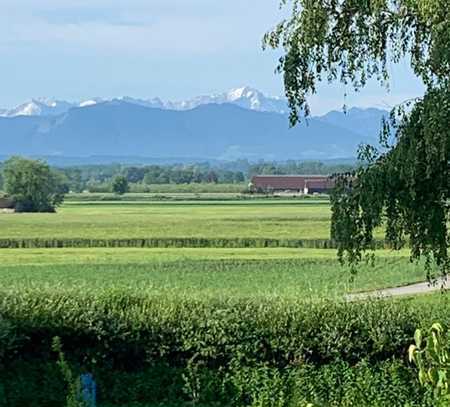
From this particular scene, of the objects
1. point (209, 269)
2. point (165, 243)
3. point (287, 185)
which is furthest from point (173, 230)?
point (287, 185)

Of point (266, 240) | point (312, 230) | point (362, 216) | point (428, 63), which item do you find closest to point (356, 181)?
point (362, 216)

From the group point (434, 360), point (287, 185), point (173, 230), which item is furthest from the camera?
point (287, 185)

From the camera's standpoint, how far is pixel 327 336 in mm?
13180

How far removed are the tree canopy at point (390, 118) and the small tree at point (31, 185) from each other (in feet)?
278

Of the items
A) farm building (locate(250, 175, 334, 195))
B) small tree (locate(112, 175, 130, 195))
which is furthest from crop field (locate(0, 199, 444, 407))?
small tree (locate(112, 175, 130, 195))

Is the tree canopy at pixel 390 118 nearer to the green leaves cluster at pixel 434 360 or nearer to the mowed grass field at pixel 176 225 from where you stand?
the green leaves cluster at pixel 434 360

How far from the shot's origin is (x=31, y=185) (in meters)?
95.6

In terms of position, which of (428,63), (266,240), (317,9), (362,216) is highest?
(317,9)

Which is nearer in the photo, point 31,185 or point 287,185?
point 31,185

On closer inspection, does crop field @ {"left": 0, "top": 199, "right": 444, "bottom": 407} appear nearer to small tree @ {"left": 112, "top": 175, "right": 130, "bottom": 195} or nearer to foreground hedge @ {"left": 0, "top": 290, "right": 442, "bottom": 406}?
foreground hedge @ {"left": 0, "top": 290, "right": 442, "bottom": 406}

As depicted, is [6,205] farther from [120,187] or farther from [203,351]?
[203,351]

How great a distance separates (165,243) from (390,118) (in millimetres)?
43308

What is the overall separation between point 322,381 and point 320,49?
4666 millimetres

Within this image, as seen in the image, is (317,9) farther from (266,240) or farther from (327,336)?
(266,240)
